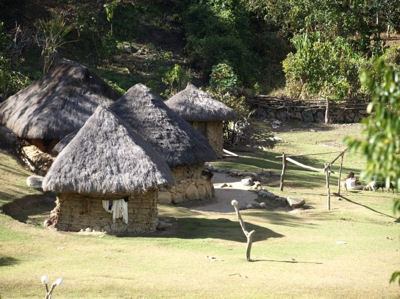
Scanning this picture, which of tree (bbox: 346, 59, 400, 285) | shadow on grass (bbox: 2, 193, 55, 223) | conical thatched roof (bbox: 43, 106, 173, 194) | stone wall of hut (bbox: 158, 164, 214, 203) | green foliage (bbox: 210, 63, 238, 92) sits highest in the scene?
green foliage (bbox: 210, 63, 238, 92)

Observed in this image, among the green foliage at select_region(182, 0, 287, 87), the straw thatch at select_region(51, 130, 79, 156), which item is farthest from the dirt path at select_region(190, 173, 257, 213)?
the green foliage at select_region(182, 0, 287, 87)

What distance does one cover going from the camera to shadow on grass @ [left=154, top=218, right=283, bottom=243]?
1491 cm

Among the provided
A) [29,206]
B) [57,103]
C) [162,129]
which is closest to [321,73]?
[57,103]

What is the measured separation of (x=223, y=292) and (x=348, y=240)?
206 inches

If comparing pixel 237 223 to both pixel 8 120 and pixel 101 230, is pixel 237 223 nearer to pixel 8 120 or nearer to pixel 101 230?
pixel 101 230

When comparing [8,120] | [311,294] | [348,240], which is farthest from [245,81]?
[311,294]

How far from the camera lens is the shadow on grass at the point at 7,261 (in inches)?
466

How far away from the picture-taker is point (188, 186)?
19219 millimetres

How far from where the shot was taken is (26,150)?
20781 mm

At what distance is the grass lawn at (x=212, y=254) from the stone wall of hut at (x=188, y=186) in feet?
2.52

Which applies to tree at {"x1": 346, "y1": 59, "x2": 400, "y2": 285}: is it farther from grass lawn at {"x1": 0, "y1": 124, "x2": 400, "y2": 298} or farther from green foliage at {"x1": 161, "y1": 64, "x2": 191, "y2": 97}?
green foliage at {"x1": 161, "y1": 64, "x2": 191, "y2": 97}

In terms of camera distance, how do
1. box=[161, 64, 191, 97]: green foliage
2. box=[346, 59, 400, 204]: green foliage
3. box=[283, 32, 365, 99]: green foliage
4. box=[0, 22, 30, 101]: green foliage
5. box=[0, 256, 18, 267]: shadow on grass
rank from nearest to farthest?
box=[346, 59, 400, 204]: green foliage, box=[0, 256, 18, 267]: shadow on grass, box=[0, 22, 30, 101]: green foliage, box=[161, 64, 191, 97]: green foliage, box=[283, 32, 365, 99]: green foliage

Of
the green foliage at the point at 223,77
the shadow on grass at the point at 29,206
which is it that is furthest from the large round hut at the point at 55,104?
the green foliage at the point at 223,77

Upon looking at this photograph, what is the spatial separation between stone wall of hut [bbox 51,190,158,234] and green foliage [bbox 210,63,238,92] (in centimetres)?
1903
